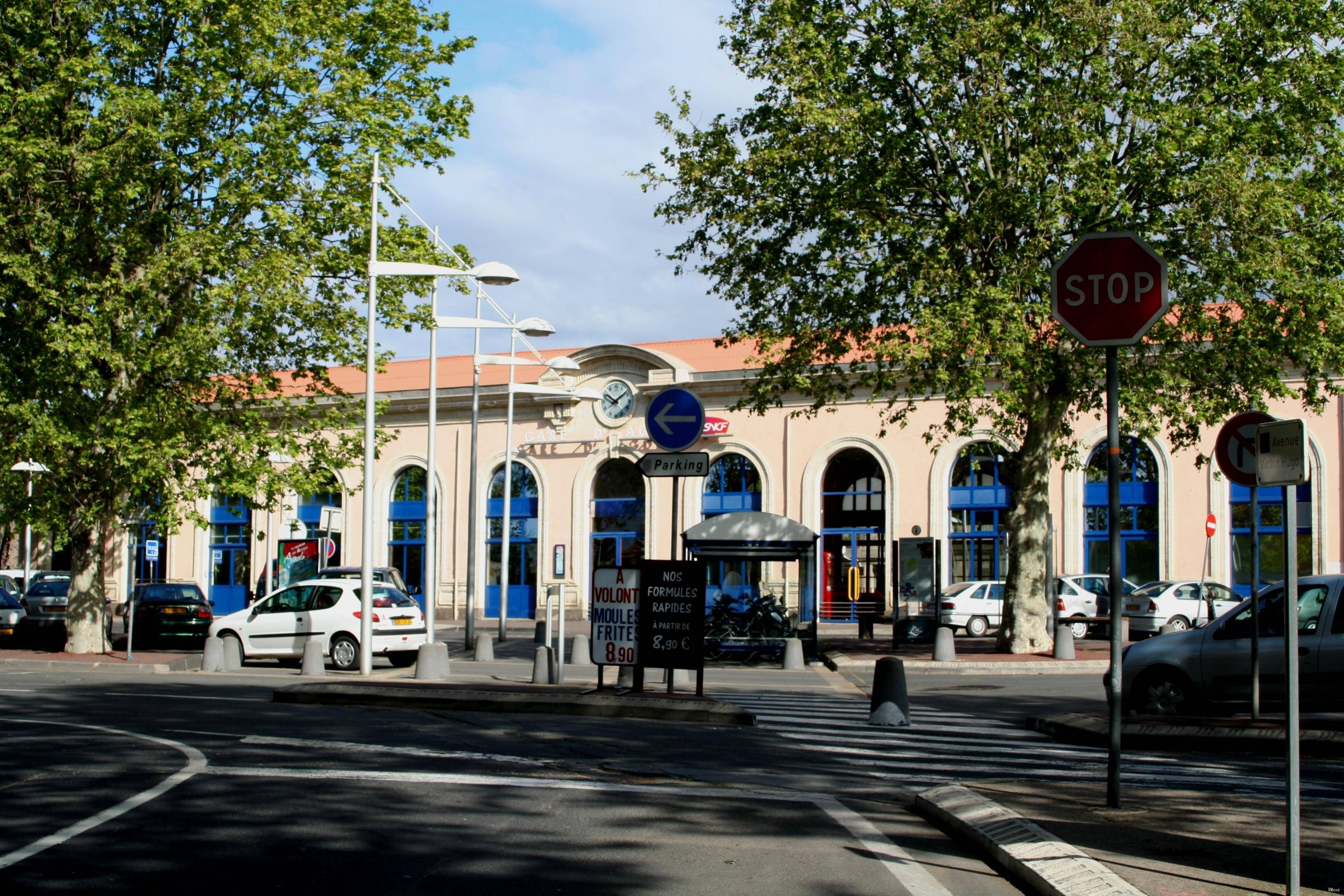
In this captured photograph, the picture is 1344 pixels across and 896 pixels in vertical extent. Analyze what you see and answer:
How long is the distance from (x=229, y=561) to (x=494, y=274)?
111ft

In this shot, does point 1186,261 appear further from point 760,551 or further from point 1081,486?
point 1081,486

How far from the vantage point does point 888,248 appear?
77.4 feet

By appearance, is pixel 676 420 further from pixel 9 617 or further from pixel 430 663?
pixel 9 617

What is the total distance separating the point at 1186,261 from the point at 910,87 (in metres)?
5.76

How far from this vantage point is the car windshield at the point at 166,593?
29656 millimetres

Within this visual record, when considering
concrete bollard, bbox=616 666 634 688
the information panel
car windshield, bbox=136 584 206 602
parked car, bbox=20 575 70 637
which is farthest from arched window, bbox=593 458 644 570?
the information panel

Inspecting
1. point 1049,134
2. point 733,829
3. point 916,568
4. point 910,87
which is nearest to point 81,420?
point 910,87

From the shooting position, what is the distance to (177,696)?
15.3m

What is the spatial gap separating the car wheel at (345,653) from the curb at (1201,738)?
13.4 m

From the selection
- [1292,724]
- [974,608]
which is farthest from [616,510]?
[1292,724]

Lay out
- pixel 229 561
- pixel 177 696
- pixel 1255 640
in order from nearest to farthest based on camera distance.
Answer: pixel 1255 640 → pixel 177 696 → pixel 229 561

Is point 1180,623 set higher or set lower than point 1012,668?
higher

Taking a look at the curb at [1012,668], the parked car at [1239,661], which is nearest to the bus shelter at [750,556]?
the curb at [1012,668]

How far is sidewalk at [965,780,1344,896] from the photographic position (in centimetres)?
589
